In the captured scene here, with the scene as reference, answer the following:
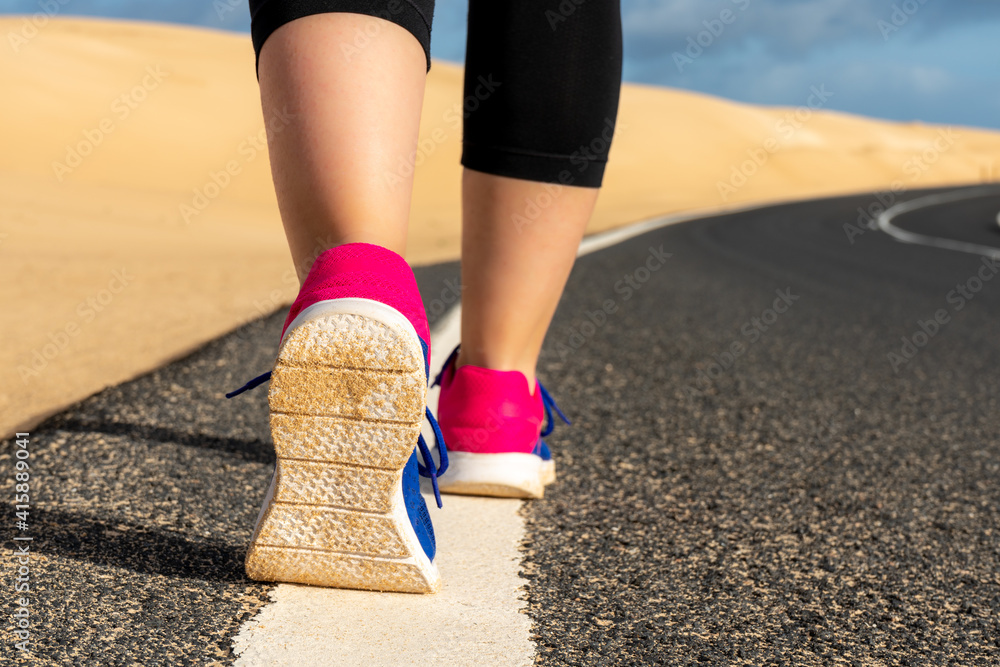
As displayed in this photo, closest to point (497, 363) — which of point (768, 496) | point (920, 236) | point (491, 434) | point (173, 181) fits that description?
point (491, 434)

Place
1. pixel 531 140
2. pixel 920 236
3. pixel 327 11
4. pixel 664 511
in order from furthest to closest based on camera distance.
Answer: pixel 920 236 < pixel 664 511 < pixel 531 140 < pixel 327 11

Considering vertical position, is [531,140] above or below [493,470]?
above

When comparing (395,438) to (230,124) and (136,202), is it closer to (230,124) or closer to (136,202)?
(136,202)

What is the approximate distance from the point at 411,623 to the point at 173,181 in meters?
22.0

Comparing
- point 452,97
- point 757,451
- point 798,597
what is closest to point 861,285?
point 757,451

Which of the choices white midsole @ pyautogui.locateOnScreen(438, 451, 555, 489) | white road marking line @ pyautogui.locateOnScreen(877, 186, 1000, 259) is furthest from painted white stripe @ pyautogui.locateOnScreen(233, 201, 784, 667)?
white road marking line @ pyautogui.locateOnScreen(877, 186, 1000, 259)

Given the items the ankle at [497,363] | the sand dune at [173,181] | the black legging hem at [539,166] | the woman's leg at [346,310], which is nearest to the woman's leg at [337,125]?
the woman's leg at [346,310]

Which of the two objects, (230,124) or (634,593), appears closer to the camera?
(634,593)

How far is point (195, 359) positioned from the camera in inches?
A: 102

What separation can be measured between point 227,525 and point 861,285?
5193 millimetres

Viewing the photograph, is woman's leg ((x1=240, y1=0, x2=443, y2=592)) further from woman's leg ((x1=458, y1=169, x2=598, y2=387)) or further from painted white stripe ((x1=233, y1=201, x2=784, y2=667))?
woman's leg ((x1=458, y1=169, x2=598, y2=387))

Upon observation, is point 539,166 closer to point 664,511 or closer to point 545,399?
point 545,399

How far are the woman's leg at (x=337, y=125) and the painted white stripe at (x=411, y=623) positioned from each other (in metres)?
0.46

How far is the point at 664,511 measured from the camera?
5.18ft
